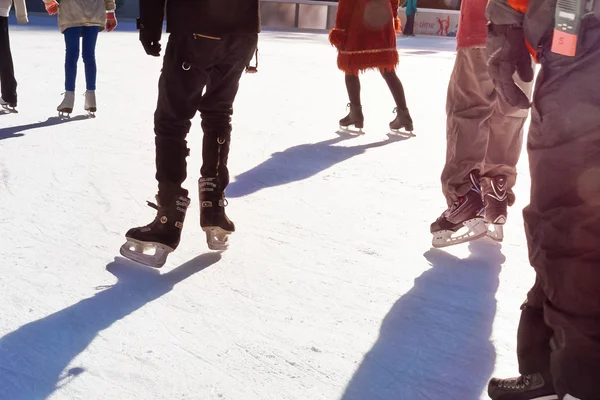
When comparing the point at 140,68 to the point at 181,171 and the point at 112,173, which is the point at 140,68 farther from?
the point at 181,171

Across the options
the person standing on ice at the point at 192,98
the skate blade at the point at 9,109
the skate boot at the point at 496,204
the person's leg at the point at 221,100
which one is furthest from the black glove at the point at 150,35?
the skate blade at the point at 9,109

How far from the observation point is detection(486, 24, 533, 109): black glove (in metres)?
1.65

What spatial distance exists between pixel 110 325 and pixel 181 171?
67cm

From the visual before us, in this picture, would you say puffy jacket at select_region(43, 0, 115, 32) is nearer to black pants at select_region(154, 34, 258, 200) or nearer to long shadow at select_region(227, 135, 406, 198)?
long shadow at select_region(227, 135, 406, 198)

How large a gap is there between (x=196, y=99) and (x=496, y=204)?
1237mm

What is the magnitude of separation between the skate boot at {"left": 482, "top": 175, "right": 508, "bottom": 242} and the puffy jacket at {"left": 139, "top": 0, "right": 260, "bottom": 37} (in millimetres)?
1182

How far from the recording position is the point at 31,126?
476cm

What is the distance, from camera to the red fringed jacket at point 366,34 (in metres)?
4.75

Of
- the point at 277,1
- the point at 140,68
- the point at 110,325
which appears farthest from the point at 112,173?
the point at 277,1

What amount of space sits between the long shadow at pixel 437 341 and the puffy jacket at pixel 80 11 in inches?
128

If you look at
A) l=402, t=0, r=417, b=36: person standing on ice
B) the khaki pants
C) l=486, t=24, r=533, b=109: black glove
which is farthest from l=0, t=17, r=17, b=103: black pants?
l=402, t=0, r=417, b=36: person standing on ice

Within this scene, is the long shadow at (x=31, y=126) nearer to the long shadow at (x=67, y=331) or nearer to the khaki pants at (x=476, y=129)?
the long shadow at (x=67, y=331)

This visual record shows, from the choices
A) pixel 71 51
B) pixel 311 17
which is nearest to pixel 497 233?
pixel 71 51

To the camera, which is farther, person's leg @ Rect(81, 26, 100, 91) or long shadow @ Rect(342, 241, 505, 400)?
person's leg @ Rect(81, 26, 100, 91)
